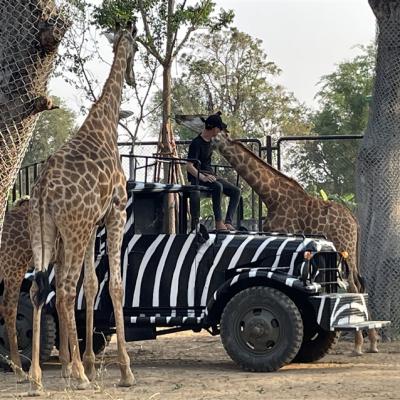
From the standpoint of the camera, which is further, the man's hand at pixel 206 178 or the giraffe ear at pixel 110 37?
the man's hand at pixel 206 178

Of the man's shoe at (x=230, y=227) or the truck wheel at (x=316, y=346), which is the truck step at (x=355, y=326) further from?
the man's shoe at (x=230, y=227)

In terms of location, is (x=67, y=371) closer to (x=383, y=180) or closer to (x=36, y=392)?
(x=36, y=392)

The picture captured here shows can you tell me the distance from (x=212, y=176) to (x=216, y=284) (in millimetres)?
1301

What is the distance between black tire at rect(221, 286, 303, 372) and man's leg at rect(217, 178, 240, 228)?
4.29 feet

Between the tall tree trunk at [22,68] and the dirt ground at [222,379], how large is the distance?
2.37 meters

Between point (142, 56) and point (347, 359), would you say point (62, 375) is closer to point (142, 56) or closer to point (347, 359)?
point (347, 359)

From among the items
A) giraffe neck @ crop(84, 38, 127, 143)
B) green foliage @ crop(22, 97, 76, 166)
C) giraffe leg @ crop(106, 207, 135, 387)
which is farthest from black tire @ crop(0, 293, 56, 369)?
green foliage @ crop(22, 97, 76, 166)

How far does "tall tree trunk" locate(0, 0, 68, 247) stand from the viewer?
267 inches

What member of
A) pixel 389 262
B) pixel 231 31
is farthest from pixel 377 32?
pixel 231 31

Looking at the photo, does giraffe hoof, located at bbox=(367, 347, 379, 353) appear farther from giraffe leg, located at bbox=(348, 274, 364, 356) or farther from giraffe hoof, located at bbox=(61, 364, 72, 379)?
giraffe hoof, located at bbox=(61, 364, 72, 379)

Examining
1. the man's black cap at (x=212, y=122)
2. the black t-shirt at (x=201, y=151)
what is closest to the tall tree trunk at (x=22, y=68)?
the black t-shirt at (x=201, y=151)

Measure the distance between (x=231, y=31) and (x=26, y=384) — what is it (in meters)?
32.1

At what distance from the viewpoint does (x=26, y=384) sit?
34.7ft

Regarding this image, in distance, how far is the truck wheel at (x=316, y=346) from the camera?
40.6ft
